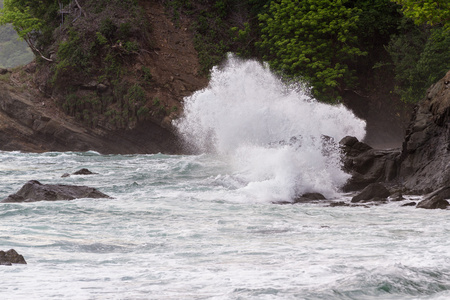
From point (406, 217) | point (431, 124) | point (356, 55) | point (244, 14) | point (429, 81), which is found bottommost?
point (406, 217)

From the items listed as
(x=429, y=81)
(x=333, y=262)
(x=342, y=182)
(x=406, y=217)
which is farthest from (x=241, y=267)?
(x=429, y=81)

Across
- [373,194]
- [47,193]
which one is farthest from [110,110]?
[373,194]

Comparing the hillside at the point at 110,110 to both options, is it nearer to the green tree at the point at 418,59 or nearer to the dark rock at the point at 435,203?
the green tree at the point at 418,59

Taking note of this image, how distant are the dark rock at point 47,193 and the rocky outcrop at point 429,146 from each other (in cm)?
797

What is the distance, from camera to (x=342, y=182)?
16.1 metres

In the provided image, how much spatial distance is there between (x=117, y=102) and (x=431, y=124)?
23123 mm

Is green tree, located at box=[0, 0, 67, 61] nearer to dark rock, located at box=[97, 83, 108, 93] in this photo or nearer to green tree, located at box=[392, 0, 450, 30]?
dark rock, located at box=[97, 83, 108, 93]

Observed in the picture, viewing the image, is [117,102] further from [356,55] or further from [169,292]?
[169,292]

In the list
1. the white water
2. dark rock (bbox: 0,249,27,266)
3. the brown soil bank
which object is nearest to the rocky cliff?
the white water

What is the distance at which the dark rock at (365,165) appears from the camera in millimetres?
16234

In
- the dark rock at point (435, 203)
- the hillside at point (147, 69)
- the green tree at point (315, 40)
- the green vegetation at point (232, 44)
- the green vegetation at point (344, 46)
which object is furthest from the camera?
the hillside at point (147, 69)

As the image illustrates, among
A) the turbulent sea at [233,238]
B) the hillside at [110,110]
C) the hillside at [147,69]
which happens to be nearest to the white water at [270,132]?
the turbulent sea at [233,238]

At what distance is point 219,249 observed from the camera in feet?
27.2

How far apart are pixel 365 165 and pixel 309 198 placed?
10.9ft
